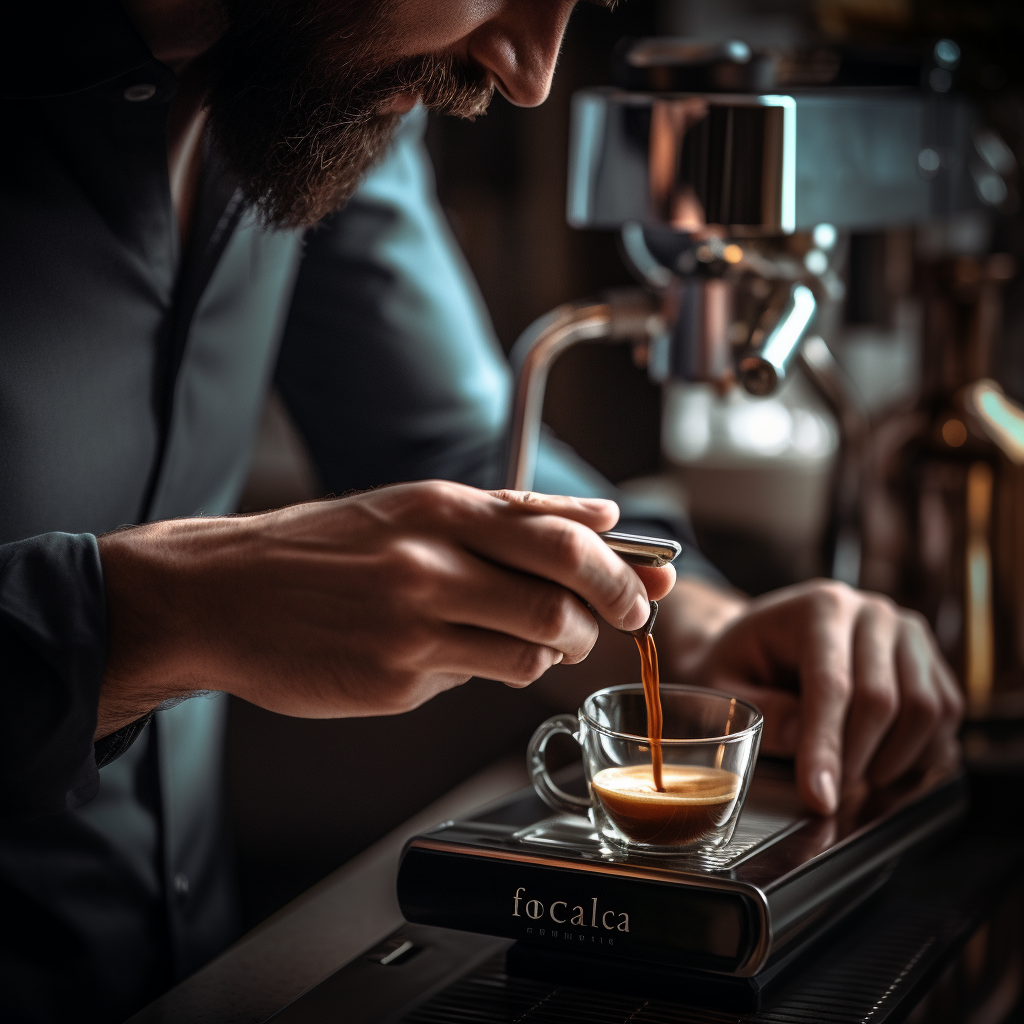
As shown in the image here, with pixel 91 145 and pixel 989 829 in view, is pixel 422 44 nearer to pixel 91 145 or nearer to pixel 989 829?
pixel 91 145

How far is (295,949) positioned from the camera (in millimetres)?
785

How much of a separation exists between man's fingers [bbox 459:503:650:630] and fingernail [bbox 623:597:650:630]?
0.02 meters

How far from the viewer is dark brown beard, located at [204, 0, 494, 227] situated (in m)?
0.76

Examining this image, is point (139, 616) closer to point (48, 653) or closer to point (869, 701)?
point (48, 653)

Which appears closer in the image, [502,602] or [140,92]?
[502,602]

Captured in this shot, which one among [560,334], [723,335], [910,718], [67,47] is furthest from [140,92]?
[910,718]

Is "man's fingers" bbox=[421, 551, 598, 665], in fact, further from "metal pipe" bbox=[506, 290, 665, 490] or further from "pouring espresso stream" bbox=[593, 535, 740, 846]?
"metal pipe" bbox=[506, 290, 665, 490]

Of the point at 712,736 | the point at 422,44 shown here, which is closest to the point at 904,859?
Result: the point at 712,736

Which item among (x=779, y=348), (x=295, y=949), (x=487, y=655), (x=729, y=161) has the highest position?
(x=729, y=161)

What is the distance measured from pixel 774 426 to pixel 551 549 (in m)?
1.11

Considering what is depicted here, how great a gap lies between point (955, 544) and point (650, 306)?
429 mm

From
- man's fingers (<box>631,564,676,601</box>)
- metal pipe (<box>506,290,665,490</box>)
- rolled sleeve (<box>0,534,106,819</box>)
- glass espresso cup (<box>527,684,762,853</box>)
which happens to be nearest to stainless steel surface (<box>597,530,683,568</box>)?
man's fingers (<box>631,564,676,601</box>)

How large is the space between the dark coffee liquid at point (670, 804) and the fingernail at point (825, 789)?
99 mm

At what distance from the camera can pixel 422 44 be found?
2.46ft
